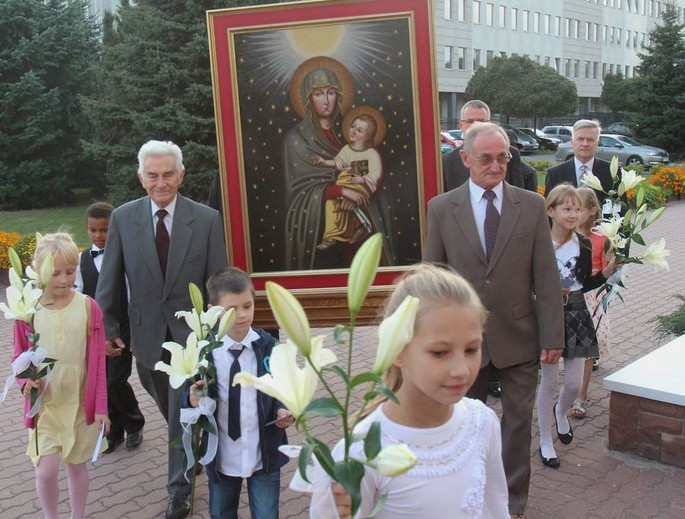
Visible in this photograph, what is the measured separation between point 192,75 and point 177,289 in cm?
1324

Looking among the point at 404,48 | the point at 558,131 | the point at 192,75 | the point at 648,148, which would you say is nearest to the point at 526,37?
the point at 558,131

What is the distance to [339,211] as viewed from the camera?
17.8 ft

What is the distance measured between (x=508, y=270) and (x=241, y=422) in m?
1.64

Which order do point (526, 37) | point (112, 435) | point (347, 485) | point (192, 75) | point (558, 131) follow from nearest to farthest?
point (347, 485)
point (112, 435)
point (192, 75)
point (558, 131)
point (526, 37)

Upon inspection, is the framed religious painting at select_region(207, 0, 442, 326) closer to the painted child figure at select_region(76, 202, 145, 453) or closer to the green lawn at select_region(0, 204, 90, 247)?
the painted child figure at select_region(76, 202, 145, 453)

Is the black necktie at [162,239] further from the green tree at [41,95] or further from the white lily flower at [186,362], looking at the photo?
the green tree at [41,95]

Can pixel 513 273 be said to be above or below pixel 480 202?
below

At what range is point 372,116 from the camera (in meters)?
5.23

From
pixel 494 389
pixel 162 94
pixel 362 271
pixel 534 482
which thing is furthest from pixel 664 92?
pixel 362 271

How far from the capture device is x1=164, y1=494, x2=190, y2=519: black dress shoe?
4438 millimetres

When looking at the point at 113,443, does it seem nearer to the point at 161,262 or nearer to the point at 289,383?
the point at 161,262

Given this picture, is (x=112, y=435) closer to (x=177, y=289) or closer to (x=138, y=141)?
(x=177, y=289)

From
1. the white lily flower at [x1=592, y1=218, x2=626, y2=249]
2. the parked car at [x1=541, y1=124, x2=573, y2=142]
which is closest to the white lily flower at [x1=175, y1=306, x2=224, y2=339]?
the white lily flower at [x1=592, y1=218, x2=626, y2=249]

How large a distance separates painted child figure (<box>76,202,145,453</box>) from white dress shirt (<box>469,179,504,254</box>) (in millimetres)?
2678
